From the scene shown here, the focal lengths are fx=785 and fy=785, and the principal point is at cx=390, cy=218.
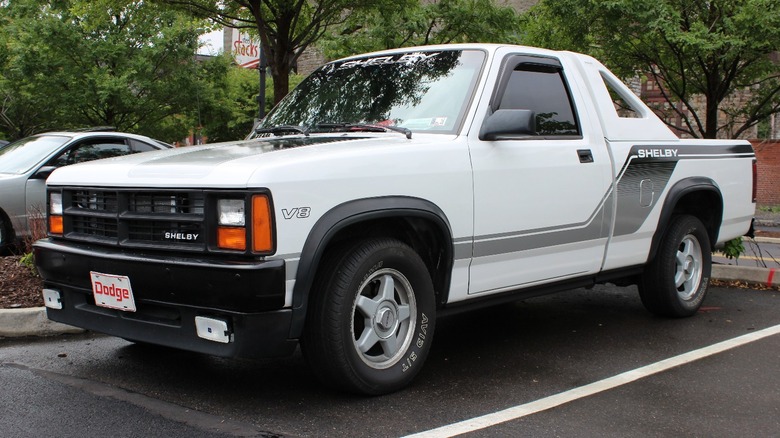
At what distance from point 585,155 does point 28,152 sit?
22.2 feet

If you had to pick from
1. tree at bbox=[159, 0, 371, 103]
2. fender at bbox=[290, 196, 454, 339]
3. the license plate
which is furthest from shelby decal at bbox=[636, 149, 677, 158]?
tree at bbox=[159, 0, 371, 103]

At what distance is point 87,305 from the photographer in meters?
4.18

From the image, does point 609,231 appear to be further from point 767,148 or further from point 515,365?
point 767,148

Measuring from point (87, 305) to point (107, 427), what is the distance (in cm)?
79

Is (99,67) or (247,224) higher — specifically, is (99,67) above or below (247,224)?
above

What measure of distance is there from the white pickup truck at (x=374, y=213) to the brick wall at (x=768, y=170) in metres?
20.0

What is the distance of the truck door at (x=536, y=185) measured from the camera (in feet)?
14.8

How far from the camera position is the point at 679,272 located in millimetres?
6238

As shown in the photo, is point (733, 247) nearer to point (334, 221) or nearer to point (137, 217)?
point (334, 221)

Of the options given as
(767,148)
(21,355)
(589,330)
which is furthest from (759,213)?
(21,355)

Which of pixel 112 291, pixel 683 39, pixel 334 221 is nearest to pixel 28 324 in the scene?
pixel 112 291

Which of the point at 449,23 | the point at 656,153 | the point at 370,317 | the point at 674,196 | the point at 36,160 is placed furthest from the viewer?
the point at 449,23

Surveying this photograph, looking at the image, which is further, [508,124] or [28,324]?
[28,324]

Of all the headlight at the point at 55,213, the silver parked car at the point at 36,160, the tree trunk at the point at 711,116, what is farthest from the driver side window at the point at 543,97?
the tree trunk at the point at 711,116
